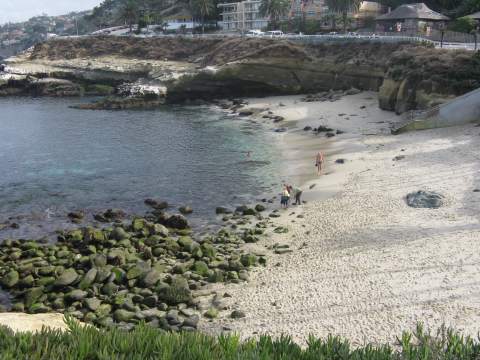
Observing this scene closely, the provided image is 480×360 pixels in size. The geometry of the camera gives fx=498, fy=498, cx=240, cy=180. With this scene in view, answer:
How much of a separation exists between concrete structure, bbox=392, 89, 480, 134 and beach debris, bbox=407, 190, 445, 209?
49.3 feet

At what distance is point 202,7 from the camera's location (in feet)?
368

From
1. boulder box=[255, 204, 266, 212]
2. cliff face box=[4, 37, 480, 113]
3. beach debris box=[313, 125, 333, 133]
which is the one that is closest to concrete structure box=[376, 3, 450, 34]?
cliff face box=[4, 37, 480, 113]

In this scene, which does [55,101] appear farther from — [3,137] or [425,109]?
[425,109]

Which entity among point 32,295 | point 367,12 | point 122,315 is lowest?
point 122,315

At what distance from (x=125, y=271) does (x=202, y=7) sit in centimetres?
10026

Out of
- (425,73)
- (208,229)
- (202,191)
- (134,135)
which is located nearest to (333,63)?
(425,73)

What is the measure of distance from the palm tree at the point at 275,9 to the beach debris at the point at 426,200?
8578 cm

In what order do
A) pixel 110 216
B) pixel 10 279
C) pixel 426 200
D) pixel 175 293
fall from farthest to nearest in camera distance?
pixel 110 216
pixel 426 200
pixel 10 279
pixel 175 293

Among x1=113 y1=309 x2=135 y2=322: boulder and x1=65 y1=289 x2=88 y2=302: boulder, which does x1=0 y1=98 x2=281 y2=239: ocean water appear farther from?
x1=113 y1=309 x2=135 y2=322: boulder

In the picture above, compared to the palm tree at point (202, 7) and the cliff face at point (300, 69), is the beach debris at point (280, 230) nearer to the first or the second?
the cliff face at point (300, 69)

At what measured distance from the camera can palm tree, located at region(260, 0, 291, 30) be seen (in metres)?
104

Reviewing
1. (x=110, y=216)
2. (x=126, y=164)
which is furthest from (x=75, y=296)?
(x=126, y=164)

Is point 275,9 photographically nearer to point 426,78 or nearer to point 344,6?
point 344,6

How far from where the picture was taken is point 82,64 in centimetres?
9200
